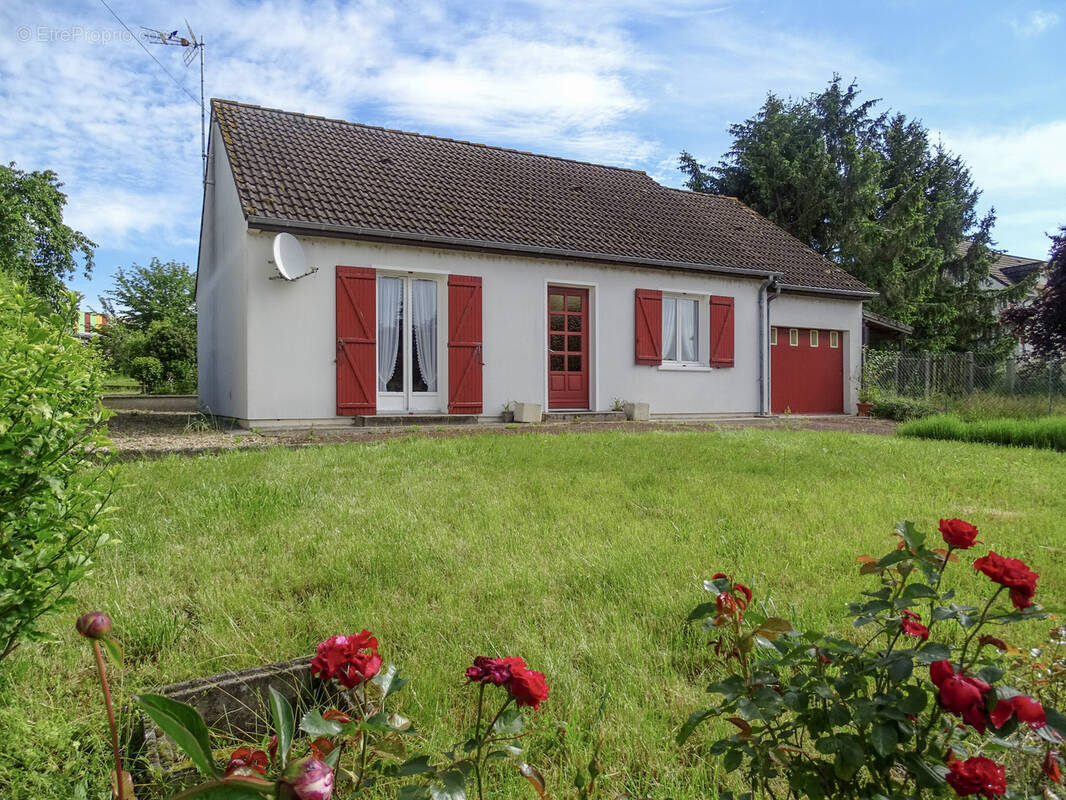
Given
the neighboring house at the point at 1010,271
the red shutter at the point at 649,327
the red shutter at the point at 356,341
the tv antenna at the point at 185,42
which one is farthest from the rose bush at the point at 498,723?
the neighboring house at the point at 1010,271

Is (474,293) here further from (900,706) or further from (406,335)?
(900,706)

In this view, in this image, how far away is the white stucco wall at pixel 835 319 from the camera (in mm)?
13242

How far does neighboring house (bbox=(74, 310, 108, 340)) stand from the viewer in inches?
73.2

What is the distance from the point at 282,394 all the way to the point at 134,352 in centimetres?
1820

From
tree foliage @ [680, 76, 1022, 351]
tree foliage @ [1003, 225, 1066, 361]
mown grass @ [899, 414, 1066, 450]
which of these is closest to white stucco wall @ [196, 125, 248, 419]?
mown grass @ [899, 414, 1066, 450]

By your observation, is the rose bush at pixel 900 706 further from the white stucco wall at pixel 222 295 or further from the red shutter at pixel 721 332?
the red shutter at pixel 721 332

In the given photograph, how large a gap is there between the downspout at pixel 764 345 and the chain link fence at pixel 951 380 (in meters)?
2.96

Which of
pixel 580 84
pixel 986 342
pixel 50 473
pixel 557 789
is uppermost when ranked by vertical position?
pixel 580 84

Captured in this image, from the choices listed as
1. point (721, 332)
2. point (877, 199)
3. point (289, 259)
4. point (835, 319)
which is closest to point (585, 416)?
point (721, 332)

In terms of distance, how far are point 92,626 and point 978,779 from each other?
1238mm

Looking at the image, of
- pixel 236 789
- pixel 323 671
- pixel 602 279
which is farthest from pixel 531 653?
pixel 602 279

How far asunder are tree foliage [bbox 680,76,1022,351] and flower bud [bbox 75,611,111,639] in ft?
74.5

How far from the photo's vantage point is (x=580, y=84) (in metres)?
7.27

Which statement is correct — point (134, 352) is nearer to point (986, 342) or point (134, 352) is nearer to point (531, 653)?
point (531, 653)
